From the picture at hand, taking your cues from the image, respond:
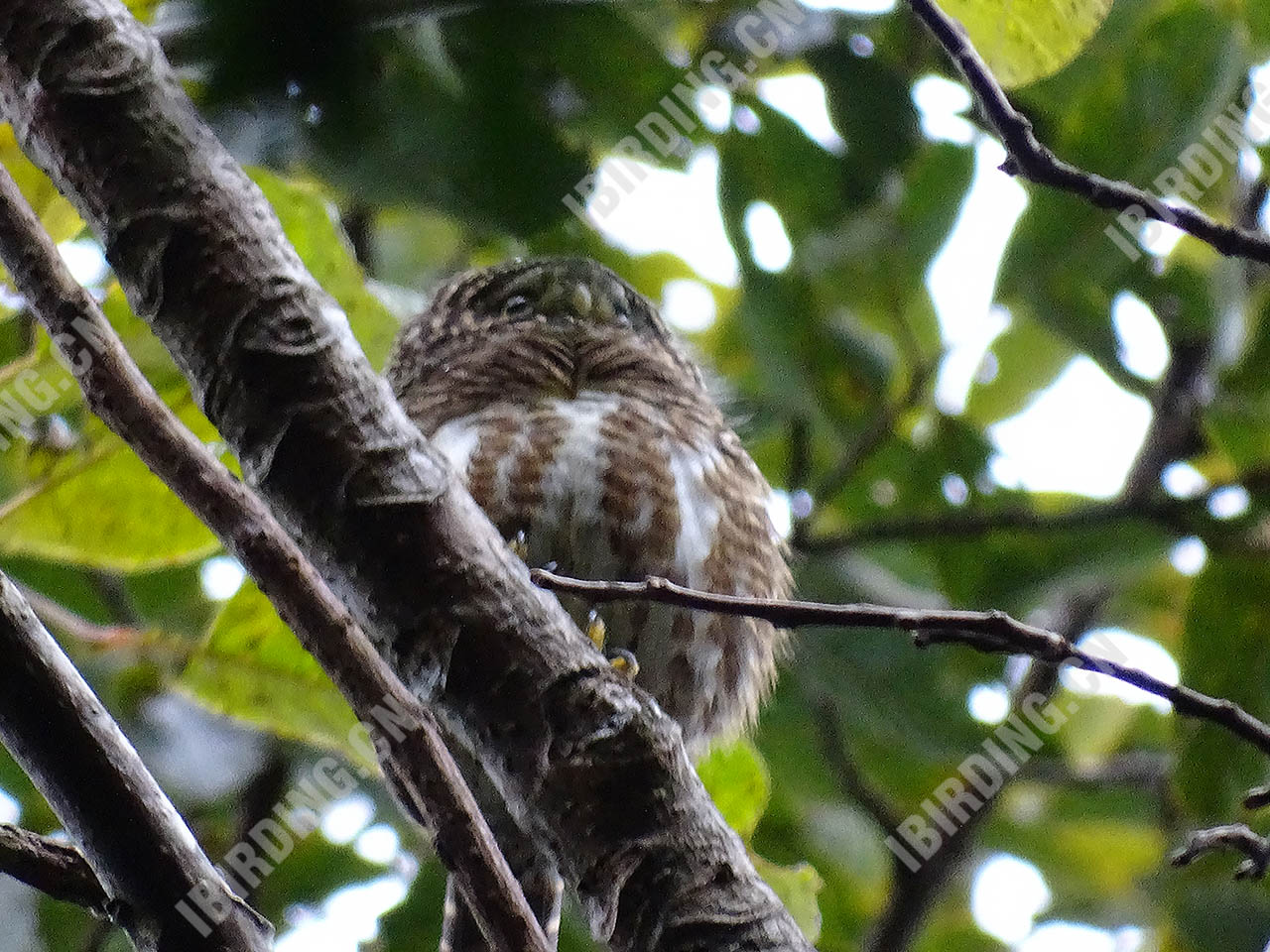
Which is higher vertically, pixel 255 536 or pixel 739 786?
pixel 739 786

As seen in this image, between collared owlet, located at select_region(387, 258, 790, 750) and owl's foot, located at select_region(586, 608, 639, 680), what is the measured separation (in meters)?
0.03

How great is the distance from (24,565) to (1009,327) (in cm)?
242

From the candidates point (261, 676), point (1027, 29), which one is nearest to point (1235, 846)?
point (1027, 29)

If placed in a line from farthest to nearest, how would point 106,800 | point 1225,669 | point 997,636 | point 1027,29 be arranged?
point 1225,669, point 1027,29, point 106,800, point 997,636

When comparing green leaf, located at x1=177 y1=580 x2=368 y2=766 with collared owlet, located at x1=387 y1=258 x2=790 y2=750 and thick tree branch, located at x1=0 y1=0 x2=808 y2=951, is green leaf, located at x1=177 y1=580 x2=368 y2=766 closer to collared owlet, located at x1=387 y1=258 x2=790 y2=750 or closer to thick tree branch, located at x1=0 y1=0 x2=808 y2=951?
collared owlet, located at x1=387 y1=258 x2=790 y2=750

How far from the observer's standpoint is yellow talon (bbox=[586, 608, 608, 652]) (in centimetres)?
239

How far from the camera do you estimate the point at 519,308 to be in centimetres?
304

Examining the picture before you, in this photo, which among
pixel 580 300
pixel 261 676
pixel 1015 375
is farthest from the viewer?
pixel 1015 375

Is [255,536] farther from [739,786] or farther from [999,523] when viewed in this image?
[999,523]

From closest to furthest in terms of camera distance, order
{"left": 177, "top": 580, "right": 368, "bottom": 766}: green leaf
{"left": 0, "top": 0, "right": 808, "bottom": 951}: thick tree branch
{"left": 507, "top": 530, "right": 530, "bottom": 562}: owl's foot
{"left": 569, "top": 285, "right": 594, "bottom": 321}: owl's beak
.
Answer: {"left": 0, "top": 0, "right": 808, "bottom": 951}: thick tree branch
{"left": 177, "top": 580, "right": 368, "bottom": 766}: green leaf
{"left": 507, "top": 530, "right": 530, "bottom": 562}: owl's foot
{"left": 569, "top": 285, "right": 594, "bottom": 321}: owl's beak

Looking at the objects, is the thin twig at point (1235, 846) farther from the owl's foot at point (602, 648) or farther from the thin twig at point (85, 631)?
the thin twig at point (85, 631)

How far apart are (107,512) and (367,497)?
1018mm

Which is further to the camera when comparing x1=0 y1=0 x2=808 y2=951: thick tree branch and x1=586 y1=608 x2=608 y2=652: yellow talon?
x1=586 y1=608 x2=608 y2=652: yellow talon

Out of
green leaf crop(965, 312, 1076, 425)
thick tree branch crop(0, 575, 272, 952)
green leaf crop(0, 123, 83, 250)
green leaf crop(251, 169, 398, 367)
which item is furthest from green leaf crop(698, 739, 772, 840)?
green leaf crop(965, 312, 1076, 425)
